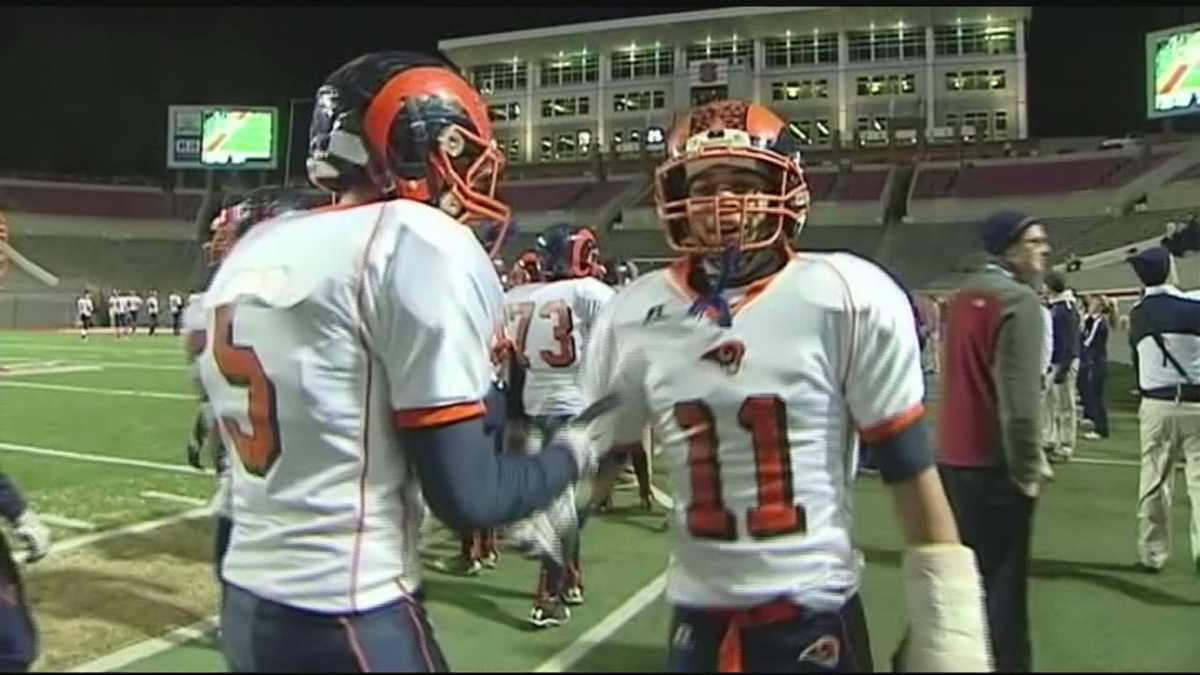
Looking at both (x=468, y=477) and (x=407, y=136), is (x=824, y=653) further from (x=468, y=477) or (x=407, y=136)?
(x=407, y=136)

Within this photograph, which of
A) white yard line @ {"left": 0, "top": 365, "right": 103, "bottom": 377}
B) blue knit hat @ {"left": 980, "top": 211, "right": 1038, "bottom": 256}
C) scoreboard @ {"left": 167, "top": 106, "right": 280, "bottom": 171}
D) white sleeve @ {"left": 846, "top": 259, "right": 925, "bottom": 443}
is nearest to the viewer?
white sleeve @ {"left": 846, "top": 259, "right": 925, "bottom": 443}

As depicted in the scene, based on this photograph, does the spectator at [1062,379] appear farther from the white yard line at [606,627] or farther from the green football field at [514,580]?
the white yard line at [606,627]

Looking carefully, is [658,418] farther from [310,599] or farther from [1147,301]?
[1147,301]

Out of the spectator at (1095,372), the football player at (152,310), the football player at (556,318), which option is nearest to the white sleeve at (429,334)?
the football player at (556,318)

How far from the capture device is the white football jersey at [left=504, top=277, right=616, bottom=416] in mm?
6621

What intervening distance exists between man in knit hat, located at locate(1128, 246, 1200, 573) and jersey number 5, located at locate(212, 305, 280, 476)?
5509mm

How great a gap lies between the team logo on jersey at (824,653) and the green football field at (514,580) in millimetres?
244

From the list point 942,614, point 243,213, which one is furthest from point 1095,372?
point 942,614

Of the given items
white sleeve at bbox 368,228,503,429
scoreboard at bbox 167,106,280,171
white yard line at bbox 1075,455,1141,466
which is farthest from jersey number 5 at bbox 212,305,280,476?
scoreboard at bbox 167,106,280,171

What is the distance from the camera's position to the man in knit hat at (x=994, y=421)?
4.43 meters

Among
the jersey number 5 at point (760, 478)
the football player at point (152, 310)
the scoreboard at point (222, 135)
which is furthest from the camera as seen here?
the scoreboard at point (222, 135)

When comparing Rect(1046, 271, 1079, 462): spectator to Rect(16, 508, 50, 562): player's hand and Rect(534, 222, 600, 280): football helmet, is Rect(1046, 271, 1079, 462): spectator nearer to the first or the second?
Rect(534, 222, 600, 280): football helmet

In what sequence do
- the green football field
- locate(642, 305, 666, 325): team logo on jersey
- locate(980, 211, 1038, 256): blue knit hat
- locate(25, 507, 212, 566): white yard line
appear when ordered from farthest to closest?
1. locate(25, 507, 212, 566): white yard line
2. locate(980, 211, 1038, 256): blue knit hat
3. the green football field
4. locate(642, 305, 666, 325): team logo on jersey

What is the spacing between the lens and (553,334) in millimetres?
6703
